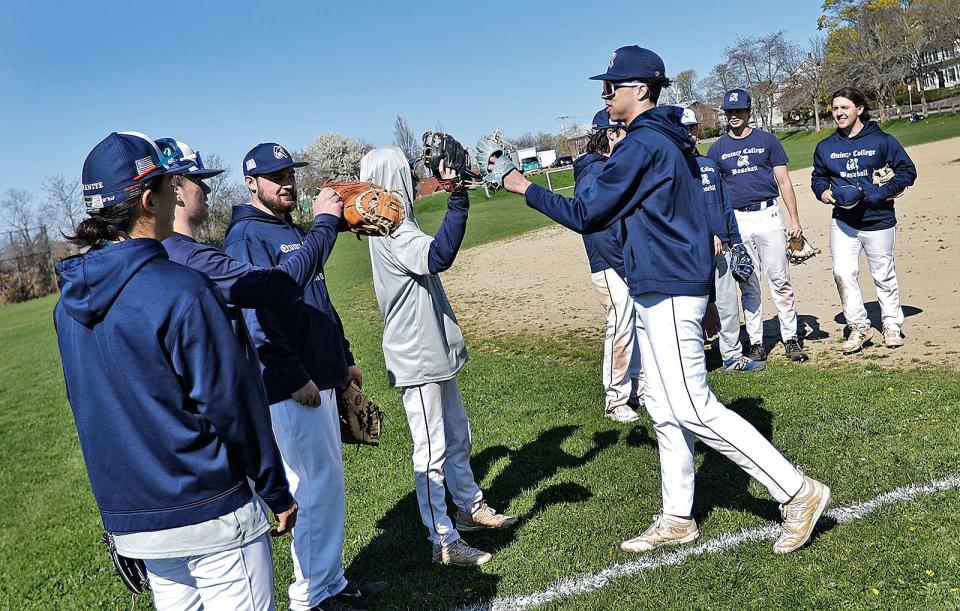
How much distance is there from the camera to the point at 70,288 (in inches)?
94.6

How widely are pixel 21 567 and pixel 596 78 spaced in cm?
520

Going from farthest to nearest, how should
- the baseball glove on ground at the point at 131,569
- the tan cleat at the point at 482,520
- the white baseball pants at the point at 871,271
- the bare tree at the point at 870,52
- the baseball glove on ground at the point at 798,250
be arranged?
the bare tree at the point at 870,52 → the baseball glove on ground at the point at 798,250 → the white baseball pants at the point at 871,271 → the tan cleat at the point at 482,520 → the baseball glove on ground at the point at 131,569

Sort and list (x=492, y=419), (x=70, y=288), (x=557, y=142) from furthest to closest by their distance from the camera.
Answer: (x=557, y=142)
(x=492, y=419)
(x=70, y=288)

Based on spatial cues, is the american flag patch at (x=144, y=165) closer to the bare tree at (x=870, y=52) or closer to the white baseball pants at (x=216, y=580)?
the white baseball pants at (x=216, y=580)

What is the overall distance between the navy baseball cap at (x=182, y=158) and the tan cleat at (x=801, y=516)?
327cm

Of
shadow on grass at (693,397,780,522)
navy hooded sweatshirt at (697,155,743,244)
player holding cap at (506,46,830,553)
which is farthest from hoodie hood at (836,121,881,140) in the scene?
player holding cap at (506,46,830,553)

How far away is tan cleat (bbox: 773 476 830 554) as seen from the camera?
13.2 ft

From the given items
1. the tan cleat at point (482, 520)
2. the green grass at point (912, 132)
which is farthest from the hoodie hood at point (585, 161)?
the green grass at point (912, 132)

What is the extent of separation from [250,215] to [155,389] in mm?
1846

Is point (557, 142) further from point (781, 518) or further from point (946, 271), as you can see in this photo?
point (781, 518)

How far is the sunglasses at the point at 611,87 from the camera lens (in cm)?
422

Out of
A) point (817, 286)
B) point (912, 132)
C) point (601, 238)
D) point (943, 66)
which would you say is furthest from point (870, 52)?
point (601, 238)

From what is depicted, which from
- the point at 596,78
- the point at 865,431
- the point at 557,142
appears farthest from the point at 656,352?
the point at 557,142

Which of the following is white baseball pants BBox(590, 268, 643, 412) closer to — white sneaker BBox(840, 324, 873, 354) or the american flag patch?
white sneaker BBox(840, 324, 873, 354)
